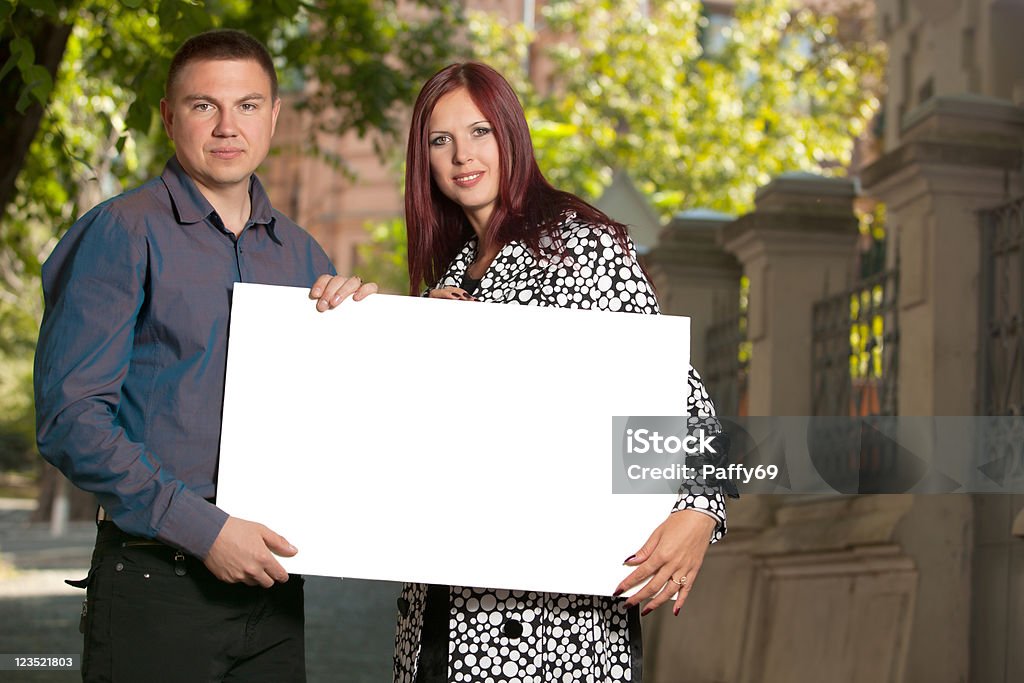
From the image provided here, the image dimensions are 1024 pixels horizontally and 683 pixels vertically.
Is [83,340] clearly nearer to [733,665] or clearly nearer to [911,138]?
[911,138]

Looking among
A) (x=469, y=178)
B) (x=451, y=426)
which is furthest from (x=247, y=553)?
(x=469, y=178)

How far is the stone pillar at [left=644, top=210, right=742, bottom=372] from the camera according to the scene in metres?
10.2

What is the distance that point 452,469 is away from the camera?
2.84m

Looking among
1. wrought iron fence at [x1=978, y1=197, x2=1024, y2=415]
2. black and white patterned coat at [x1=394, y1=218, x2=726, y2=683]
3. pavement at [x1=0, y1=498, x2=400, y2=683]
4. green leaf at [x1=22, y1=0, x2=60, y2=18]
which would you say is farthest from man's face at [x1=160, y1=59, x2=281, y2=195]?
pavement at [x1=0, y1=498, x2=400, y2=683]

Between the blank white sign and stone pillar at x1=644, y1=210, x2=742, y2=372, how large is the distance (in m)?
7.28

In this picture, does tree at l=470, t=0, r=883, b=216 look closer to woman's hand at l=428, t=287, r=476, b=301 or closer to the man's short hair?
woman's hand at l=428, t=287, r=476, b=301

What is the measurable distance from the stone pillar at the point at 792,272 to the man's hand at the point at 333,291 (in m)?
5.65

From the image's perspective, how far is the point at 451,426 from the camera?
2.86m

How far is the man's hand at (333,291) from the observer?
2.81 m

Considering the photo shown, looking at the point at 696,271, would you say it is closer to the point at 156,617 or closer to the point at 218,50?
the point at 218,50

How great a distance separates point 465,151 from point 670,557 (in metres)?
1.06

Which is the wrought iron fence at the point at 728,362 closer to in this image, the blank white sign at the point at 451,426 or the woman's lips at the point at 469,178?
the woman's lips at the point at 469,178

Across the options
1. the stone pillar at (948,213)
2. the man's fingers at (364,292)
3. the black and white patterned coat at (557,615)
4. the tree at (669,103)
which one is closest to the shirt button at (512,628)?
the black and white patterned coat at (557,615)

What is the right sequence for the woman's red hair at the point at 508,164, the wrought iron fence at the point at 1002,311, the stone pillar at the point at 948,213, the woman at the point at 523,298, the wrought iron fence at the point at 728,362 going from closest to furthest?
the woman at the point at 523,298 → the woman's red hair at the point at 508,164 → the wrought iron fence at the point at 1002,311 → the stone pillar at the point at 948,213 → the wrought iron fence at the point at 728,362
